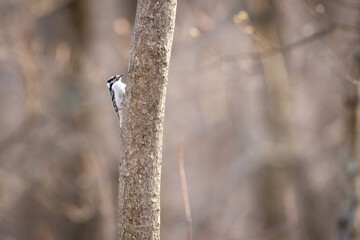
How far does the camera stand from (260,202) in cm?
810

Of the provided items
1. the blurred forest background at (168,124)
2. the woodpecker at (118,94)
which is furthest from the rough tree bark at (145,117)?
the blurred forest background at (168,124)

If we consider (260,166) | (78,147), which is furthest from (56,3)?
(260,166)

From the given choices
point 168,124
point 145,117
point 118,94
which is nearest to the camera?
point 145,117

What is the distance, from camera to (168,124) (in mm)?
10062

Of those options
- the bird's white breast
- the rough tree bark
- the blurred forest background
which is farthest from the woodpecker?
the blurred forest background

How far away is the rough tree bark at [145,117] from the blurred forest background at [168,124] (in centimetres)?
304

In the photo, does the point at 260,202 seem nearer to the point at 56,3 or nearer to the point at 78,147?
the point at 78,147

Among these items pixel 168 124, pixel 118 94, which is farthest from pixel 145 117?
pixel 168 124

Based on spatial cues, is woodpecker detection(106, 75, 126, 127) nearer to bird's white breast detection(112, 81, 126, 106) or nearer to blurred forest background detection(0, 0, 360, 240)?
bird's white breast detection(112, 81, 126, 106)

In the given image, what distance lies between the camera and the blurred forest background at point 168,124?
6348mm

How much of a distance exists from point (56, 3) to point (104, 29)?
2.66m

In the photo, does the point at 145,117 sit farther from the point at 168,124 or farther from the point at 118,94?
the point at 168,124

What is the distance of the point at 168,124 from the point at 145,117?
7.97m

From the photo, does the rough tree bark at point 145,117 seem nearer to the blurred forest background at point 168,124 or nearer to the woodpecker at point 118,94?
the woodpecker at point 118,94
